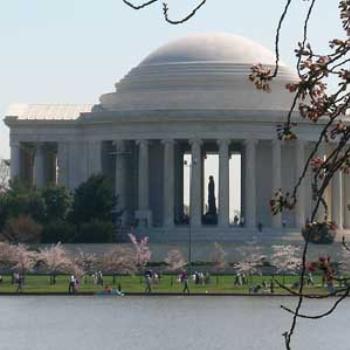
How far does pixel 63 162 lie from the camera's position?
131 m

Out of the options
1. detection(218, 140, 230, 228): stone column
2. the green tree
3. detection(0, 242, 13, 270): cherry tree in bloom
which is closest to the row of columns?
detection(218, 140, 230, 228): stone column

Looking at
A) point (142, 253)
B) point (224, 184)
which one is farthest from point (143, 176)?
point (142, 253)

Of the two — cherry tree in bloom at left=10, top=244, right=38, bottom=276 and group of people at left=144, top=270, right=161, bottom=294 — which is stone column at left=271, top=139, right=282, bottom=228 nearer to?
group of people at left=144, top=270, right=161, bottom=294

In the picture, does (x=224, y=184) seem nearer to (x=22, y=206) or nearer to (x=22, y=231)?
(x=22, y=206)

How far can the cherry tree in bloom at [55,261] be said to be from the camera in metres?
97.2

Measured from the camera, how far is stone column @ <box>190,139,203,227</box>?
402 ft

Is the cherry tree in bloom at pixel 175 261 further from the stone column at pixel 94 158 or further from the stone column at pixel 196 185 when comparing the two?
the stone column at pixel 94 158

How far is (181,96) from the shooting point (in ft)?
411

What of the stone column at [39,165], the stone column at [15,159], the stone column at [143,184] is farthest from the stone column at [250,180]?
the stone column at [15,159]

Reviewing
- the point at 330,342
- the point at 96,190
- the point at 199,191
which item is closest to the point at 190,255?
the point at 96,190

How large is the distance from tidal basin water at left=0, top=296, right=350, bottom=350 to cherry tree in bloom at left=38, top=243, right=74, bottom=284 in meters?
19.0

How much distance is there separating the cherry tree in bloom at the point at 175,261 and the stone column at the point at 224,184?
17.6 metres

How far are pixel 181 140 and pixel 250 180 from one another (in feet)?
21.0

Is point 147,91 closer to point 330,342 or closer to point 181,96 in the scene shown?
point 181,96
